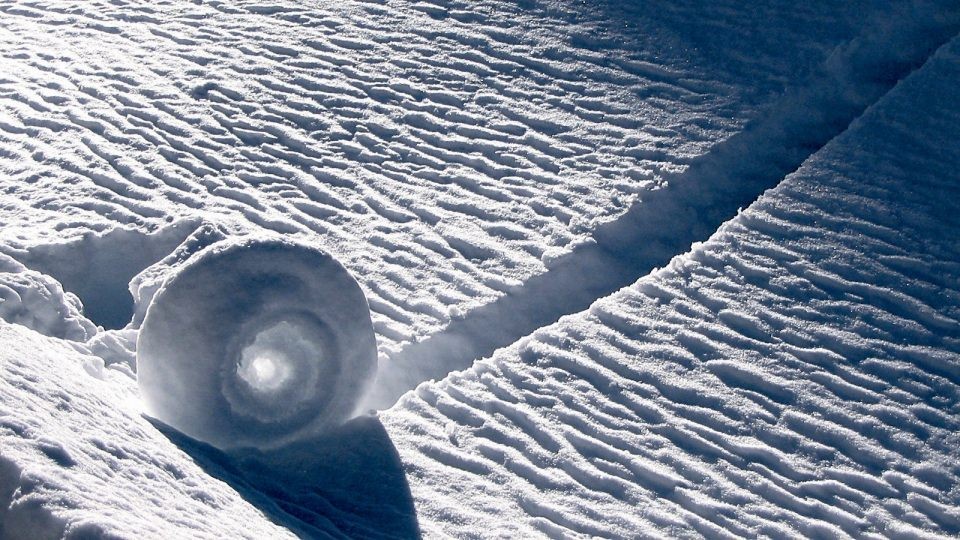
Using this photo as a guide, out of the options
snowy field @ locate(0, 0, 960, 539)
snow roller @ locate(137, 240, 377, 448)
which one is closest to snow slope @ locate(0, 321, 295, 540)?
snowy field @ locate(0, 0, 960, 539)

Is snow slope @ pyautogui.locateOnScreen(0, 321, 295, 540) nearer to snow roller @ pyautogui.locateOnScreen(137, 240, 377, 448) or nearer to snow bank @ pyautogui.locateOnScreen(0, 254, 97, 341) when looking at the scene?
snow roller @ pyautogui.locateOnScreen(137, 240, 377, 448)

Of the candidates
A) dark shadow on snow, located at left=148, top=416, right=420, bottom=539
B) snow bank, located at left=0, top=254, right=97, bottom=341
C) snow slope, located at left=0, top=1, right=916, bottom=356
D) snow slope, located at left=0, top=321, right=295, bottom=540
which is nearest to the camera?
snow slope, located at left=0, top=321, right=295, bottom=540

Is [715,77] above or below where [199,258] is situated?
above

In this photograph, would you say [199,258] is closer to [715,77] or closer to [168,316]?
[168,316]

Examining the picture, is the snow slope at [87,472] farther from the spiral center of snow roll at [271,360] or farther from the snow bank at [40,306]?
the snow bank at [40,306]

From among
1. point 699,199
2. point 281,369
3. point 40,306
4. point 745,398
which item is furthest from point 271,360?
point 699,199

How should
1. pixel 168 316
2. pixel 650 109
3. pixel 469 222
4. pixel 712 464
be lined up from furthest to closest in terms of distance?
pixel 650 109
pixel 469 222
pixel 712 464
pixel 168 316

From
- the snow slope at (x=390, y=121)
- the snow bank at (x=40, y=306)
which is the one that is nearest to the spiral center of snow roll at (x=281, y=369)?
the snow slope at (x=390, y=121)

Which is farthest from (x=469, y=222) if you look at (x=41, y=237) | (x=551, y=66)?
(x=41, y=237)
